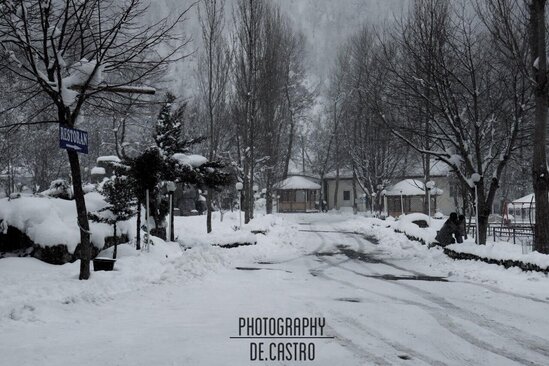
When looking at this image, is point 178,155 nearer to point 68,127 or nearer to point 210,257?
point 210,257

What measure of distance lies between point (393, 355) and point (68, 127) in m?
6.38

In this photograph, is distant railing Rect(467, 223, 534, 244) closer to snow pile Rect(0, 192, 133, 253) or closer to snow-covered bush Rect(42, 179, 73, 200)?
snow pile Rect(0, 192, 133, 253)

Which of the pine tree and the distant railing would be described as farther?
the distant railing

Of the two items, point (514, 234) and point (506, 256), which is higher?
point (514, 234)

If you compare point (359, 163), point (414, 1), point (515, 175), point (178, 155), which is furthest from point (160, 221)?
point (515, 175)

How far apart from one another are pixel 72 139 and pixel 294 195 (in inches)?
1993

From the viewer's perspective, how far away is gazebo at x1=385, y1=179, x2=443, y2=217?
1917 inches

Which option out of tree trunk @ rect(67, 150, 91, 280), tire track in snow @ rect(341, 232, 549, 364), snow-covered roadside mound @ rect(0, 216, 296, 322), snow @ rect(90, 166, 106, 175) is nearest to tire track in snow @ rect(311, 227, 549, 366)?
tire track in snow @ rect(341, 232, 549, 364)

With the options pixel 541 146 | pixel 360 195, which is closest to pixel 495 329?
pixel 541 146

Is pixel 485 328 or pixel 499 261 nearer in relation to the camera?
pixel 485 328

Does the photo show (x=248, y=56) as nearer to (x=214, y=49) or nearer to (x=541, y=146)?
(x=214, y=49)

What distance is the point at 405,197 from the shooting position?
173 feet

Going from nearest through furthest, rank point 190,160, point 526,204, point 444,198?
point 190,160
point 526,204
point 444,198

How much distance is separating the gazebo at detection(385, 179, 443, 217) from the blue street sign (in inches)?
1516
